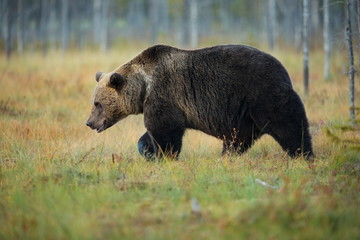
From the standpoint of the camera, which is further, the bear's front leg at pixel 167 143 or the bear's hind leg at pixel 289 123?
the bear's front leg at pixel 167 143

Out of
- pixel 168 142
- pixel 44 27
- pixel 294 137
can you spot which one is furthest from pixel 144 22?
pixel 294 137

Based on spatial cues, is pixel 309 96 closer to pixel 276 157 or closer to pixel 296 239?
pixel 276 157

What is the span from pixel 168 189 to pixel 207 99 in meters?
2.27

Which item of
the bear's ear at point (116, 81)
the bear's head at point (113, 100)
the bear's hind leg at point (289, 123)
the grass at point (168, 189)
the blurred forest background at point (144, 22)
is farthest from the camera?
the blurred forest background at point (144, 22)

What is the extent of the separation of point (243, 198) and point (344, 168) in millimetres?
1986

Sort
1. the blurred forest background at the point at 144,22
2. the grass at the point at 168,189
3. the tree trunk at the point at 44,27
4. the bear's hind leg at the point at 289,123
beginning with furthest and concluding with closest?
the blurred forest background at the point at 144,22 < the tree trunk at the point at 44,27 < the bear's hind leg at the point at 289,123 < the grass at the point at 168,189

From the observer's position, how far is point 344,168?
654 cm

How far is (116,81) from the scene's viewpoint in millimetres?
7516

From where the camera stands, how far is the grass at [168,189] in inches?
164

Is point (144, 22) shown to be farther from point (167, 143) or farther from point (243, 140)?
point (167, 143)

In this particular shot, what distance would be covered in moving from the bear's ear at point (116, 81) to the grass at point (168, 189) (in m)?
1.00

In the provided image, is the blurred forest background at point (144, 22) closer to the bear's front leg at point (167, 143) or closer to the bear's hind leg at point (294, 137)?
the bear's front leg at point (167, 143)

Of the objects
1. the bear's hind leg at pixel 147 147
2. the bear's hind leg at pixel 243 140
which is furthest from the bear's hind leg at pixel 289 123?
the bear's hind leg at pixel 147 147

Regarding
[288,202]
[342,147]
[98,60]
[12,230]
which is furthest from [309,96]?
[98,60]
